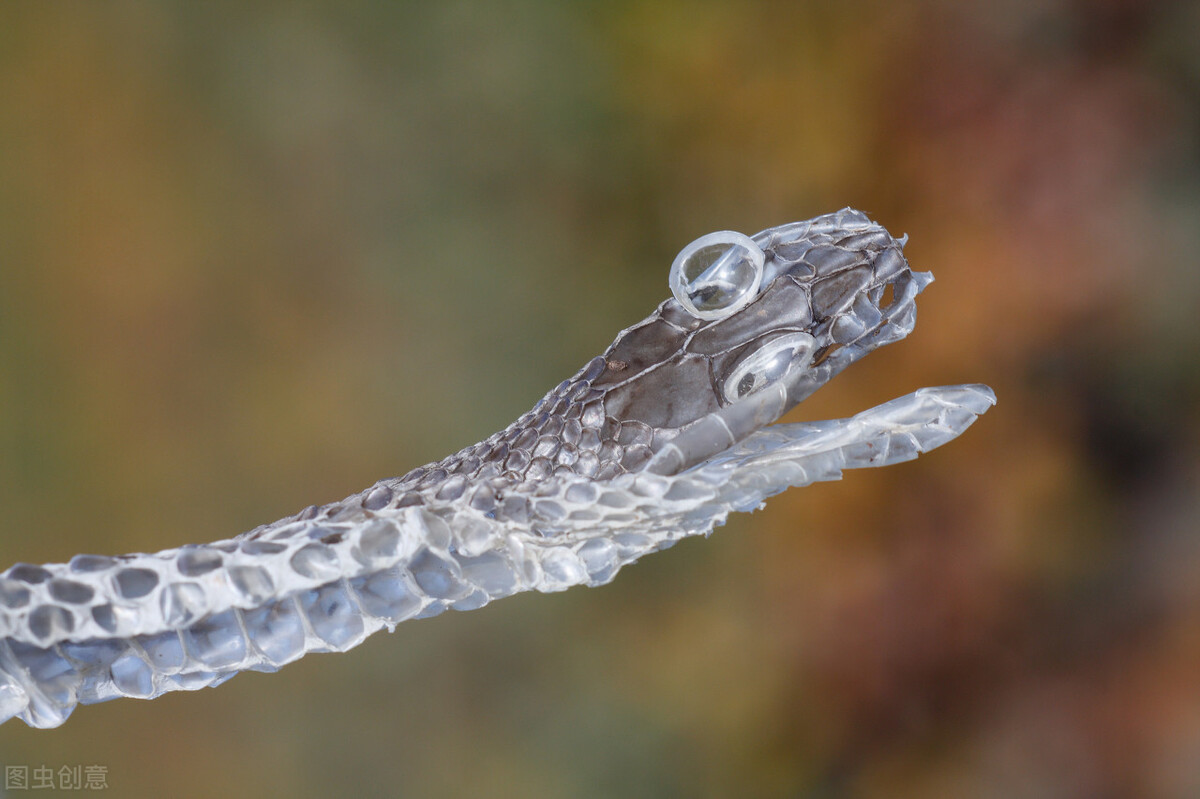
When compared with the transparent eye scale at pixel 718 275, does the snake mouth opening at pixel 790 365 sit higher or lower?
lower

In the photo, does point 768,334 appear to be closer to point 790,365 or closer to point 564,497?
point 790,365

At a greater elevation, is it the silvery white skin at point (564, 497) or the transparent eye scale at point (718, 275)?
the transparent eye scale at point (718, 275)

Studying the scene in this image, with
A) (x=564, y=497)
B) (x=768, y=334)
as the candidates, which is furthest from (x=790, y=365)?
(x=564, y=497)

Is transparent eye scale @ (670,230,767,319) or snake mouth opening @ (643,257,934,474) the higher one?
transparent eye scale @ (670,230,767,319)

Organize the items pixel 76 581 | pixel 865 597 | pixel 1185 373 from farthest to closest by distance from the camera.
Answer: pixel 865 597 → pixel 1185 373 → pixel 76 581

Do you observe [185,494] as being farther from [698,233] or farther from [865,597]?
[865,597]

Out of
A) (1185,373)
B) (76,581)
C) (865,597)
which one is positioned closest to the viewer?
(76,581)

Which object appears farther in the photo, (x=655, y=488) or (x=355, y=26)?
(x=355, y=26)

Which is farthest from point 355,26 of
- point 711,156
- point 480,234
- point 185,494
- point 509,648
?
point 509,648
